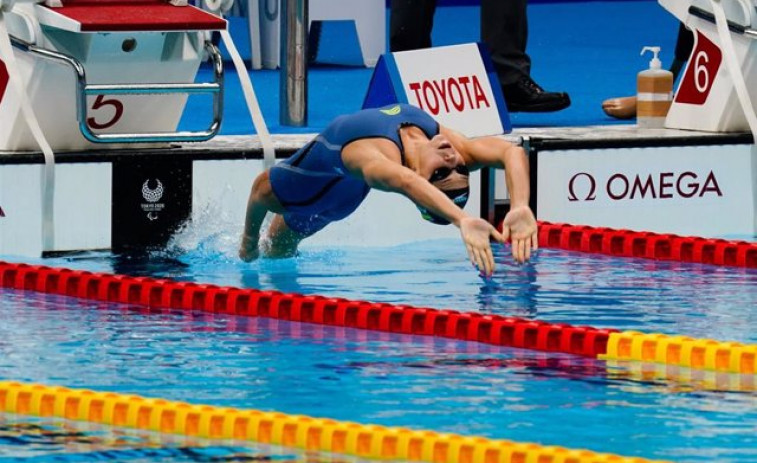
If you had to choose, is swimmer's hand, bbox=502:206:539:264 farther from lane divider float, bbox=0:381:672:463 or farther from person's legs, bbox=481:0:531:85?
person's legs, bbox=481:0:531:85

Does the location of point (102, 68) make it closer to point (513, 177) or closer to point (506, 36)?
point (513, 177)

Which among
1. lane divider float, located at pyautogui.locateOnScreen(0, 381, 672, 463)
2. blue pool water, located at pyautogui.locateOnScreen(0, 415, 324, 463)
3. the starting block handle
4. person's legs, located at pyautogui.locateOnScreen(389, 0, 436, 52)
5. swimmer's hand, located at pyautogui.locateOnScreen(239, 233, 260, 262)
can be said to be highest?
person's legs, located at pyautogui.locateOnScreen(389, 0, 436, 52)

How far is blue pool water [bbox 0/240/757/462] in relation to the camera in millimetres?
4625

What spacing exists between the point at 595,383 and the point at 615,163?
3.05 m

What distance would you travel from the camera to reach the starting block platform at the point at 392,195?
23.8ft

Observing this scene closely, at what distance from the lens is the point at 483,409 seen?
4723 millimetres

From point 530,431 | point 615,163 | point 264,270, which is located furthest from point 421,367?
point 615,163

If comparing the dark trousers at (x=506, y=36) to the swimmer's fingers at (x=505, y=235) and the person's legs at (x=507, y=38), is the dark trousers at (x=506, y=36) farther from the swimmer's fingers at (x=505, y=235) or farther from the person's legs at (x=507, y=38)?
the swimmer's fingers at (x=505, y=235)

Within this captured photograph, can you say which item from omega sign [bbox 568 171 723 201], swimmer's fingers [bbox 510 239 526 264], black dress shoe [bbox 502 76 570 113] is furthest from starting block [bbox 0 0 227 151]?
swimmer's fingers [bbox 510 239 526 264]

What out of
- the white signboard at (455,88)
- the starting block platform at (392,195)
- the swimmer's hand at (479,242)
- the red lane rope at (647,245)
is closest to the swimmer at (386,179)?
the swimmer's hand at (479,242)

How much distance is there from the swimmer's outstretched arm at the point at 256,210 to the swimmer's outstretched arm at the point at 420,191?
20.4 inches

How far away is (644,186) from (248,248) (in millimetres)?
1843

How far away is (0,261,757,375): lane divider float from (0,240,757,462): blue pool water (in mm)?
68

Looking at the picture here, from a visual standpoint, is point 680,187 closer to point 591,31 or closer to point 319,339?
point 319,339
